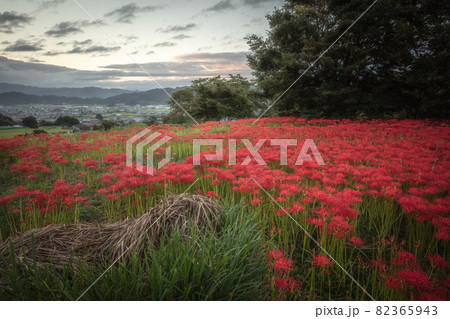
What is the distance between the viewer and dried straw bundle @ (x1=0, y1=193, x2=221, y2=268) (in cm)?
177

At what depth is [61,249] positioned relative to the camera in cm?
188

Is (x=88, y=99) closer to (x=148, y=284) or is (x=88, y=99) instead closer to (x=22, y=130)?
(x=22, y=130)

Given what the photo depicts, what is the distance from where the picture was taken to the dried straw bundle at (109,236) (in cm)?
177

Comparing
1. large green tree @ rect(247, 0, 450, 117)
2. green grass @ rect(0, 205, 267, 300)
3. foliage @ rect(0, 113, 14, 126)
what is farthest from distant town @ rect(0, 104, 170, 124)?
large green tree @ rect(247, 0, 450, 117)

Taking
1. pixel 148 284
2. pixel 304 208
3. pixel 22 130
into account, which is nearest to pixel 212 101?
pixel 22 130

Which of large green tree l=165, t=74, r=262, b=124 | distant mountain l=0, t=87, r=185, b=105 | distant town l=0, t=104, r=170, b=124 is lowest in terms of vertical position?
distant town l=0, t=104, r=170, b=124

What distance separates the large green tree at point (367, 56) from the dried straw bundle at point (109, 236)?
333 inches

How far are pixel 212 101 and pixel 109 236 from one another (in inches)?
393

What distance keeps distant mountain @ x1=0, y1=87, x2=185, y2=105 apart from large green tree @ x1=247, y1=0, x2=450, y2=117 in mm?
6497

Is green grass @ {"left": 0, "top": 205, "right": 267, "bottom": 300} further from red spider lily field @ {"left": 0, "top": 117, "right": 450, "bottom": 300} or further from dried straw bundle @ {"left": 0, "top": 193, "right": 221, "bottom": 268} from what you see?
dried straw bundle @ {"left": 0, "top": 193, "right": 221, "bottom": 268}

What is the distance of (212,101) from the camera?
36.6 feet

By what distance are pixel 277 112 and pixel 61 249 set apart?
12.5m

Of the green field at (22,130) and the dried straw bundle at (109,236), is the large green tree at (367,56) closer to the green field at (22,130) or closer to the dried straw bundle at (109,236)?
the dried straw bundle at (109,236)

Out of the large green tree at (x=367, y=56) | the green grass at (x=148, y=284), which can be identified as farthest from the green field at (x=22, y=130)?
the large green tree at (x=367, y=56)
